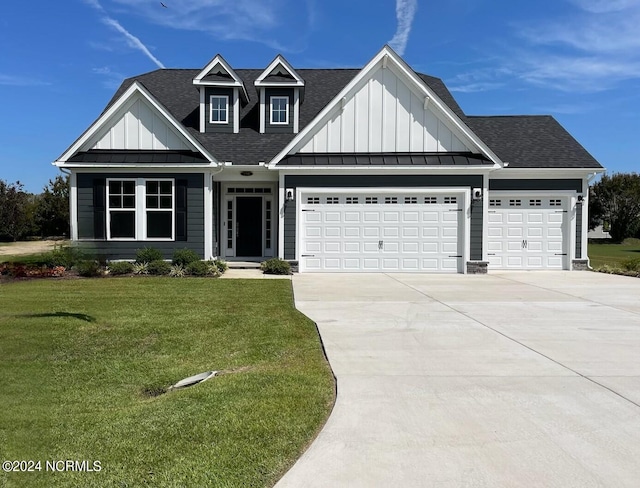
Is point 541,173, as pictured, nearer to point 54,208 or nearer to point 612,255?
point 612,255

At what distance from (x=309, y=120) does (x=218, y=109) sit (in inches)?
138

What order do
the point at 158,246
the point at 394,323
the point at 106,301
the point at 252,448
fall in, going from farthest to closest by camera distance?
the point at 158,246 → the point at 106,301 → the point at 394,323 → the point at 252,448

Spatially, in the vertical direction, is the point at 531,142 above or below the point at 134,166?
above

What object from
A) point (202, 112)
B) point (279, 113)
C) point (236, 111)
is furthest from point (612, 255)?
point (202, 112)

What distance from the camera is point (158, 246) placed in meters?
14.9

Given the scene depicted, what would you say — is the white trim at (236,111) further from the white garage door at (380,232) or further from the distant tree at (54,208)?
the distant tree at (54,208)

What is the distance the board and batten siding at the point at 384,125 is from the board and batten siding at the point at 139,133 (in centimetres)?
433

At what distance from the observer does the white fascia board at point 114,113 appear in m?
14.5

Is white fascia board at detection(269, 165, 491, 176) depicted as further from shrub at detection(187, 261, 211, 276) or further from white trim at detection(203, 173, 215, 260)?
shrub at detection(187, 261, 211, 276)

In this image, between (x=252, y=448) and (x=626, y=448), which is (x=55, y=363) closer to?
(x=252, y=448)

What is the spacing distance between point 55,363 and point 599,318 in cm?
840

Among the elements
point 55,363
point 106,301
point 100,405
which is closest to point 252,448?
point 100,405

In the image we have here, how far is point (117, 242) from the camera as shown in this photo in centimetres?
1483

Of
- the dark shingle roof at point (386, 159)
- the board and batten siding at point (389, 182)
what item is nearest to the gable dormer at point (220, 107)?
the dark shingle roof at point (386, 159)
